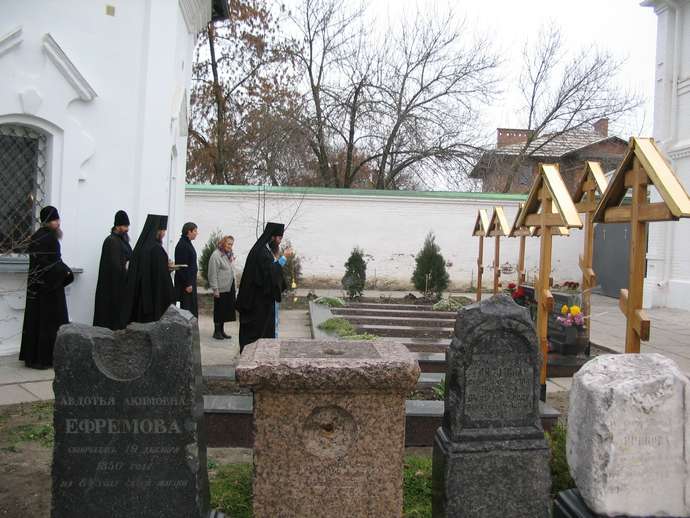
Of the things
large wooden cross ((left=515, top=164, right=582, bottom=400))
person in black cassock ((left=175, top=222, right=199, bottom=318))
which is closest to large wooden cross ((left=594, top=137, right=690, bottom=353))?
large wooden cross ((left=515, top=164, right=582, bottom=400))

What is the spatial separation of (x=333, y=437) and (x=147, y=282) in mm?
4357

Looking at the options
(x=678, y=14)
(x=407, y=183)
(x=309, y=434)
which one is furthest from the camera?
(x=407, y=183)

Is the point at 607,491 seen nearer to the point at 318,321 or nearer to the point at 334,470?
the point at 334,470

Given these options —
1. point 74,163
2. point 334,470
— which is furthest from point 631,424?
point 74,163

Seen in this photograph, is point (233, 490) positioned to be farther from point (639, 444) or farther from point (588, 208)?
point (588, 208)

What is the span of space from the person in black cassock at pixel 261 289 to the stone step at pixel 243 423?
2.09 m

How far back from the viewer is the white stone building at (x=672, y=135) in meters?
14.6

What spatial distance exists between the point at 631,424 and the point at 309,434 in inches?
64.5

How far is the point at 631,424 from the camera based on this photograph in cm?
304

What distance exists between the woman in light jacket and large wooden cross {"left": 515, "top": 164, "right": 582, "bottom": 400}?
14.8 ft

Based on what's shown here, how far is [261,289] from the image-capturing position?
707cm

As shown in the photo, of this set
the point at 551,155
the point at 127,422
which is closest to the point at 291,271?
the point at 127,422

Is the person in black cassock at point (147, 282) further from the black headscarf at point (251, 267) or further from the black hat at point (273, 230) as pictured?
the black hat at point (273, 230)

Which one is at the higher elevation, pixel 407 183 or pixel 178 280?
pixel 407 183
